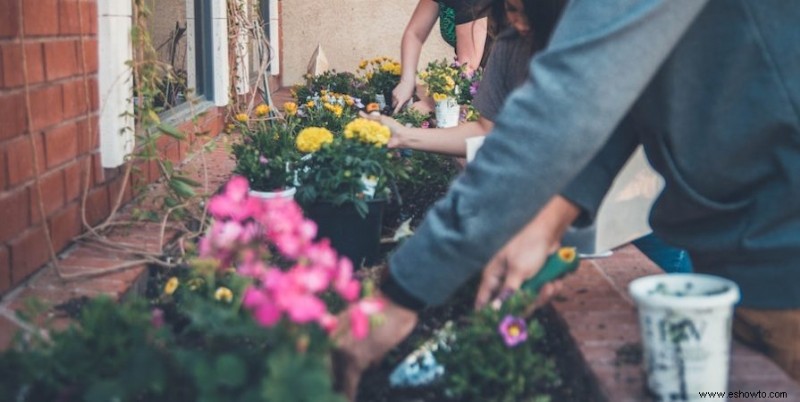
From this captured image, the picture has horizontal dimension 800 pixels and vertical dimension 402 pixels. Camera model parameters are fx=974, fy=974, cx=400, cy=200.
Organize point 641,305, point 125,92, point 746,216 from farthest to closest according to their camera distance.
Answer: point 125,92
point 746,216
point 641,305

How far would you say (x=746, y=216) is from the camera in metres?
2.07

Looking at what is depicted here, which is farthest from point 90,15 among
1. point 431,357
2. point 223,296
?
point 431,357

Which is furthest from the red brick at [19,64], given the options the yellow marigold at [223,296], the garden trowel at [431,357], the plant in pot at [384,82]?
the plant in pot at [384,82]

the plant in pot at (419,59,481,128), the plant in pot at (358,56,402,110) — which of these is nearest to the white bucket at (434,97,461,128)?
the plant in pot at (419,59,481,128)

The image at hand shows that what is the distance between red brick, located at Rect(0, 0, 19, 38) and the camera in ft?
7.88

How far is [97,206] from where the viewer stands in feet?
10.6

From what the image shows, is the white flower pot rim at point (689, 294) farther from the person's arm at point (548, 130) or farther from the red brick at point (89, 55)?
the red brick at point (89, 55)

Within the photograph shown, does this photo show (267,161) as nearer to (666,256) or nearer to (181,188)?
(181,188)

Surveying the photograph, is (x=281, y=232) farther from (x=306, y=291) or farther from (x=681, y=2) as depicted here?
(x=681, y=2)

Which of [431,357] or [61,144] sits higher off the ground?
[61,144]

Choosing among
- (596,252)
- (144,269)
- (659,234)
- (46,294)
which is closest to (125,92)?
(144,269)

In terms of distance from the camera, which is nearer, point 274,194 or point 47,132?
point 47,132

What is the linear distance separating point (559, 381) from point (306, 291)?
3.29ft

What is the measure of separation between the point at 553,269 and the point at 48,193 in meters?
1.52
